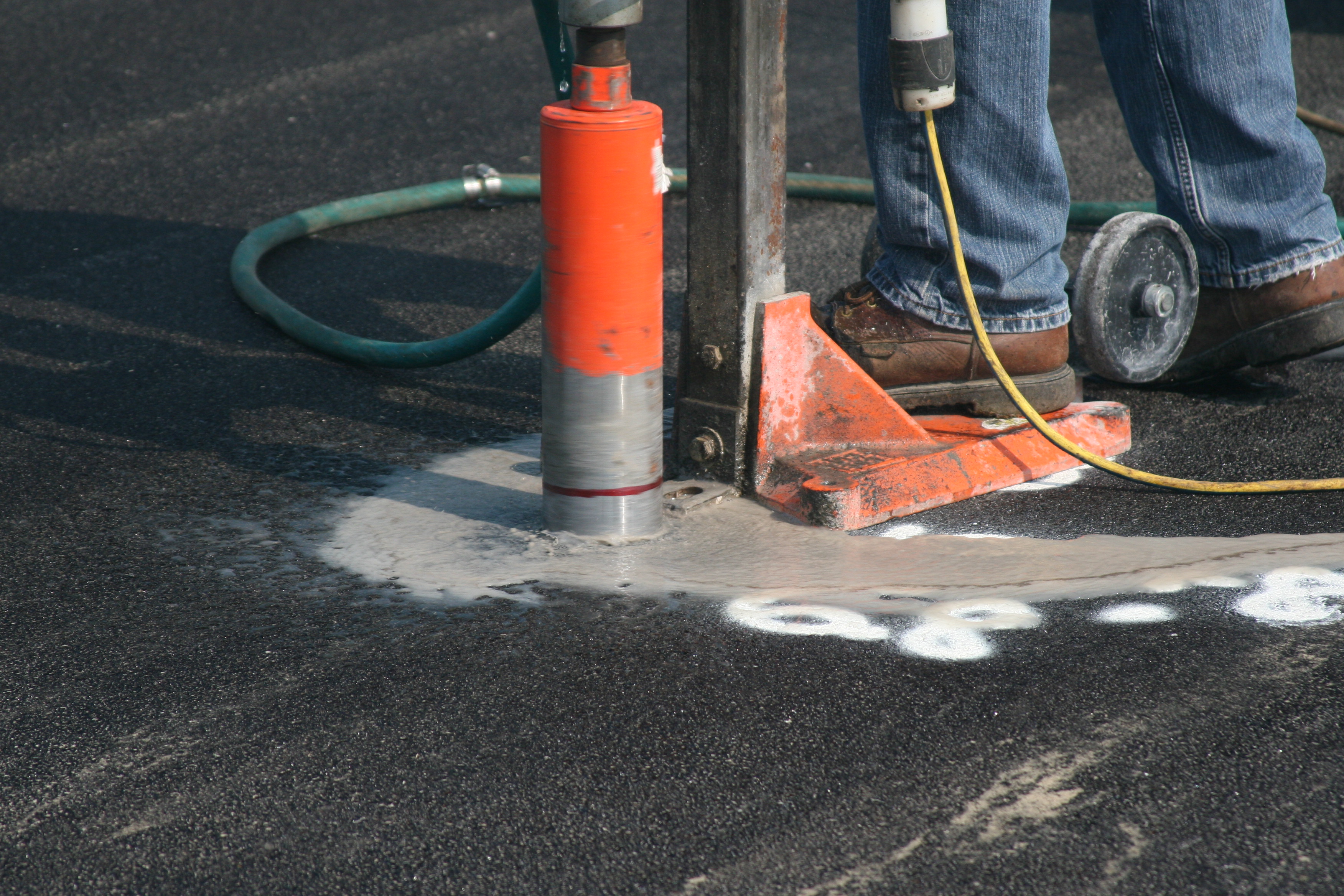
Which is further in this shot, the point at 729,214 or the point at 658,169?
the point at 729,214

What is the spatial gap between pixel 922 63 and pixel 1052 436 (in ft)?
2.31

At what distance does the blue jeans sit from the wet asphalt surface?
0.37 m

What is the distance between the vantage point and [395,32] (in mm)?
6309

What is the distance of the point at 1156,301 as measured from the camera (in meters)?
2.73

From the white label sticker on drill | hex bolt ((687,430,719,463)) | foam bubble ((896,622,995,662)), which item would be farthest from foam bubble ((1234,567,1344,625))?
the white label sticker on drill

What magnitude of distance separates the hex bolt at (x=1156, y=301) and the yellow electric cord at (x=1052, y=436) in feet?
1.28

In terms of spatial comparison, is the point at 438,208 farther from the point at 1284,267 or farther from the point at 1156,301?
the point at 1284,267

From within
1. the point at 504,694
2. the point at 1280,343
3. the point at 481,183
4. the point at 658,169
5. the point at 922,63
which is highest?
the point at 922,63

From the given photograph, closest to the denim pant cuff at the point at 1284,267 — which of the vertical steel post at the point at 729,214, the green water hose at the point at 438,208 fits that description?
the green water hose at the point at 438,208

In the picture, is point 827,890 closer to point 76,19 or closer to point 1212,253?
point 1212,253

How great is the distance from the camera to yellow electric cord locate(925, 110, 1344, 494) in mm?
2377

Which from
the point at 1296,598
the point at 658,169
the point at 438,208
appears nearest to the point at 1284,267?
the point at 1296,598

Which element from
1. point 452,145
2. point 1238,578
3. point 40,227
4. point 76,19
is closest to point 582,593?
point 1238,578

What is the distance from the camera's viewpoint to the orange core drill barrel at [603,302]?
205cm
